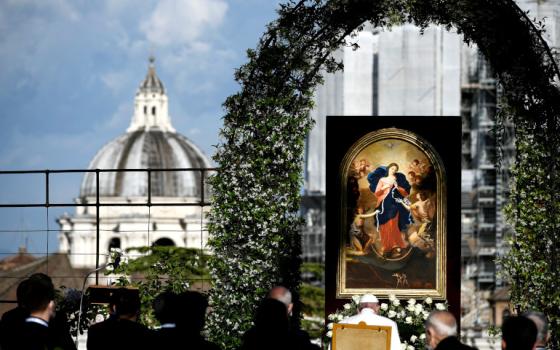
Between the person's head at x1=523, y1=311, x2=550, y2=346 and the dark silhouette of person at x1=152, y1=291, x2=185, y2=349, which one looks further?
the person's head at x1=523, y1=311, x2=550, y2=346

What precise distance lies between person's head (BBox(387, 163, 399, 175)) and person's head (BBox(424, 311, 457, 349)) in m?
8.56

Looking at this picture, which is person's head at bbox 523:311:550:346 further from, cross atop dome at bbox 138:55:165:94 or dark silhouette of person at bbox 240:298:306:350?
cross atop dome at bbox 138:55:165:94

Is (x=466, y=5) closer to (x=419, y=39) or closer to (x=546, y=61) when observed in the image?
(x=546, y=61)

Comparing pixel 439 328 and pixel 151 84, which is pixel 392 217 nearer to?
pixel 439 328

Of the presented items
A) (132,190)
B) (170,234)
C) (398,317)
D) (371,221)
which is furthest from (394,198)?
(132,190)

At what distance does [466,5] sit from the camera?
18.6m

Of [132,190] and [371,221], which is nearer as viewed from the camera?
[371,221]

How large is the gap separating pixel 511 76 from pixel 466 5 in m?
1.16

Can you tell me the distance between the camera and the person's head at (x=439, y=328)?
400 inches

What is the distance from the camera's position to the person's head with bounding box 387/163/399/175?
18812mm

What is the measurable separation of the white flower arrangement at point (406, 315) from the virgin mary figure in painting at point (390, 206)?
2.78 ft

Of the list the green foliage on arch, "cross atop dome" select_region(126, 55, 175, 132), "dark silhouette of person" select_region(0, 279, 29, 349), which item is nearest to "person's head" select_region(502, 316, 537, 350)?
"dark silhouette of person" select_region(0, 279, 29, 349)

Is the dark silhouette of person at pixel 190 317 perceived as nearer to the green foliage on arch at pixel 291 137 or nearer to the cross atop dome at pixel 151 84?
the green foliage on arch at pixel 291 137

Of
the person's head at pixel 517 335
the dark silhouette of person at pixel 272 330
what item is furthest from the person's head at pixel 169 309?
the person's head at pixel 517 335
